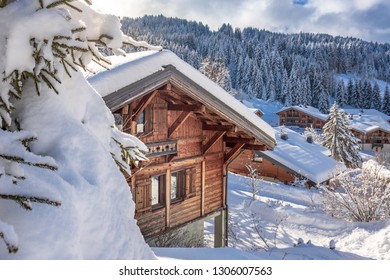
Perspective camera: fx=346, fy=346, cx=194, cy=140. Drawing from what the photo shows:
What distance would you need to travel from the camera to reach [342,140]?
35.4m

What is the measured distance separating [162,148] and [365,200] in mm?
11437

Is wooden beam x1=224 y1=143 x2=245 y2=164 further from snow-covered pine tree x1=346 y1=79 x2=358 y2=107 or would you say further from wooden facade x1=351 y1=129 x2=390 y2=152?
snow-covered pine tree x1=346 y1=79 x2=358 y2=107

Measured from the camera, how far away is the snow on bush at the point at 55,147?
5.92 feet

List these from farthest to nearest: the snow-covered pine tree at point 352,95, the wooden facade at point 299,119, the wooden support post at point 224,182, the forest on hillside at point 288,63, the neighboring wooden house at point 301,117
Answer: the forest on hillside at point 288,63
the snow-covered pine tree at point 352,95
the wooden facade at point 299,119
the neighboring wooden house at point 301,117
the wooden support post at point 224,182

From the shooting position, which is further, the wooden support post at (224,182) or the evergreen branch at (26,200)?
the wooden support post at (224,182)

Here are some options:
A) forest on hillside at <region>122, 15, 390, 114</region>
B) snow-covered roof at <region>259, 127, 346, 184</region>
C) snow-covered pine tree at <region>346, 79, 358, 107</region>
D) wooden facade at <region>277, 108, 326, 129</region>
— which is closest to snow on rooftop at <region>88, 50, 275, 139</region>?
snow-covered roof at <region>259, 127, 346, 184</region>

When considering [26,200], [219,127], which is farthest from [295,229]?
[26,200]

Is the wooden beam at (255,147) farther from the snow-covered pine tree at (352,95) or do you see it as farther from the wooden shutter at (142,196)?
the snow-covered pine tree at (352,95)

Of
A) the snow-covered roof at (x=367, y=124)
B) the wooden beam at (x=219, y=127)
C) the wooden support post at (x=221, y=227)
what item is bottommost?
the snow-covered roof at (x=367, y=124)

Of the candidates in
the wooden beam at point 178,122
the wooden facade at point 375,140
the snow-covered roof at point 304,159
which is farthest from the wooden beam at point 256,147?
the wooden facade at point 375,140

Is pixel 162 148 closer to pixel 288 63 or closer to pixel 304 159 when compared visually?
pixel 304 159

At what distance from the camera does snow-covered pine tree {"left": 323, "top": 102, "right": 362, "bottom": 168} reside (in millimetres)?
34781

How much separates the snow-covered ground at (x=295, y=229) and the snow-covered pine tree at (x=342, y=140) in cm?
1203
